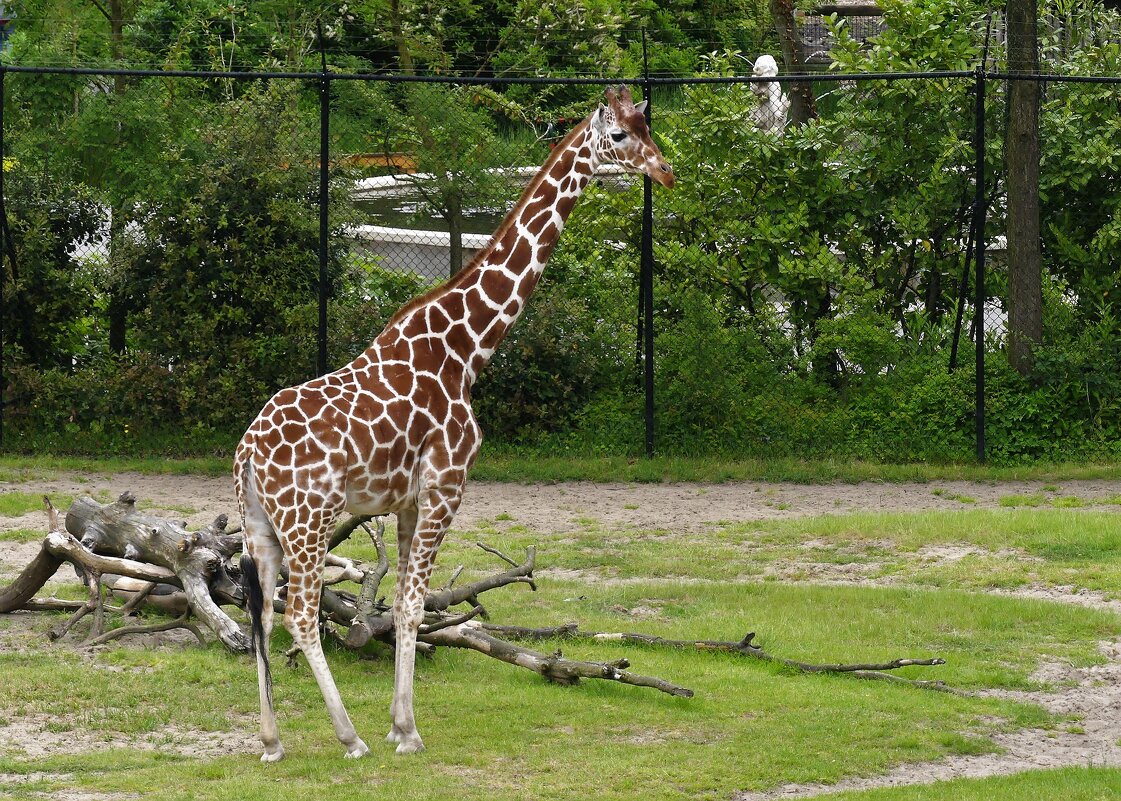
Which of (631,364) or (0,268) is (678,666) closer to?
(631,364)

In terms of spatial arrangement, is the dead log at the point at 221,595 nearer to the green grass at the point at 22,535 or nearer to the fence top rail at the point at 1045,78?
the green grass at the point at 22,535

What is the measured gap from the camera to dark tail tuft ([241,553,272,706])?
7.03 meters

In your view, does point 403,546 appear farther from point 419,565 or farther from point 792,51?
point 792,51

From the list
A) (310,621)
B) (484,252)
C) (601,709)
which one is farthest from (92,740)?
(484,252)

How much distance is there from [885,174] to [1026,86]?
1.49m

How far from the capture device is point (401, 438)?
7406mm

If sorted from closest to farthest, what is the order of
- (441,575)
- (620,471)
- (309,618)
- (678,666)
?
(309,618) < (678,666) < (441,575) < (620,471)

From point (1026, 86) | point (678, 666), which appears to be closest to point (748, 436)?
point (1026, 86)

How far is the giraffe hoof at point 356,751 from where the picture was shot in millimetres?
7113

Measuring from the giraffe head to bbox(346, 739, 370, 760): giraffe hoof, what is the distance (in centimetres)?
325

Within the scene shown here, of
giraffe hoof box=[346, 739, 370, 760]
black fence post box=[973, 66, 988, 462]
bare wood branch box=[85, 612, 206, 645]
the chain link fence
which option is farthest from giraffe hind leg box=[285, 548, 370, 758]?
black fence post box=[973, 66, 988, 462]

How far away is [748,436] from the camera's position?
14258 millimetres

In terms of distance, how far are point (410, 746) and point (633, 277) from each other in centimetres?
798

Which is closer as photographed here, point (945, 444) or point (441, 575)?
point (441, 575)
